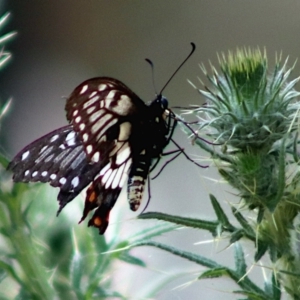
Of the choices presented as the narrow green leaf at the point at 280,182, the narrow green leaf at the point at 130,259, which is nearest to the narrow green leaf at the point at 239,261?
the narrow green leaf at the point at 280,182

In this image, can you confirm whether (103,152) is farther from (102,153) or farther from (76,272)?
(76,272)

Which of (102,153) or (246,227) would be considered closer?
(246,227)

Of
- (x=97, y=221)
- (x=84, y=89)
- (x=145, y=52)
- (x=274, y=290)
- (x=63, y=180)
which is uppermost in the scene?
(x=145, y=52)

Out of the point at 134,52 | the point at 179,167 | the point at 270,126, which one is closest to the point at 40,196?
the point at 270,126

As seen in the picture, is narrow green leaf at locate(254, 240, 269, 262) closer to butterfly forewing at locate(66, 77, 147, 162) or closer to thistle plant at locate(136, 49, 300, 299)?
thistle plant at locate(136, 49, 300, 299)

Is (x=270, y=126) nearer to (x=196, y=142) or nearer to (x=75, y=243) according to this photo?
(x=196, y=142)

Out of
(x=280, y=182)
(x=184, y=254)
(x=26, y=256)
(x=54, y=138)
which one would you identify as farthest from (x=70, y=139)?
(x=280, y=182)

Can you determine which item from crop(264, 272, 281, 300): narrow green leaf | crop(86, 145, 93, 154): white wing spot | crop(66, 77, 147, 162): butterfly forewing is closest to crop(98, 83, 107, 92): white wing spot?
crop(66, 77, 147, 162): butterfly forewing

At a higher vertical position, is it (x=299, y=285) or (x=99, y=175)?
(x=99, y=175)
